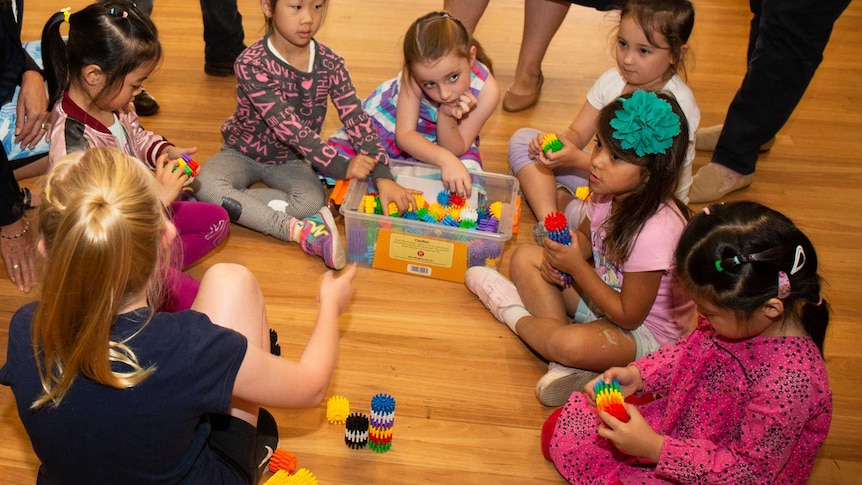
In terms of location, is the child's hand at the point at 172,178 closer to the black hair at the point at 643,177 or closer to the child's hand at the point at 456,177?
the child's hand at the point at 456,177

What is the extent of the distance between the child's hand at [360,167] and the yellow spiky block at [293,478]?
0.76 m

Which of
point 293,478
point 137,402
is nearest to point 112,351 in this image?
point 137,402

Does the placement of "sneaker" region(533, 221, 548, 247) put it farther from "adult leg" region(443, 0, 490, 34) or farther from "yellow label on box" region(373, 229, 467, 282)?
"adult leg" region(443, 0, 490, 34)

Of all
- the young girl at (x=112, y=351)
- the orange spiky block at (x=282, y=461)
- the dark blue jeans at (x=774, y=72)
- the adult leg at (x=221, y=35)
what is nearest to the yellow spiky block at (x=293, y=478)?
the orange spiky block at (x=282, y=461)

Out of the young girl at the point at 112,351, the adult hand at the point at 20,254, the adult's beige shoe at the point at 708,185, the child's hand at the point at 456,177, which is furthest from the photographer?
the adult's beige shoe at the point at 708,185

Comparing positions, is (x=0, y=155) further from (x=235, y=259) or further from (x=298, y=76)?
(x=298, y=76)

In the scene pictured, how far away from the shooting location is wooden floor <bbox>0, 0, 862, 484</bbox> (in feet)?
4.94

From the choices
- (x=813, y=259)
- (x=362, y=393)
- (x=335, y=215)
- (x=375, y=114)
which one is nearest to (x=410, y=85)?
(x=375, y=114)

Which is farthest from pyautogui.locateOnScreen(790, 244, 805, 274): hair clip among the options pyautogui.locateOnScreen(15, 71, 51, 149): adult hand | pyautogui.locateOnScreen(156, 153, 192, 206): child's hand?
pyautogui.locateOnScreen(15, 71, 51, 149): adult hand

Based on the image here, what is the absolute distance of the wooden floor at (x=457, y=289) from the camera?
4.94ft

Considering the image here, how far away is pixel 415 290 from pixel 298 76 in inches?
23.3

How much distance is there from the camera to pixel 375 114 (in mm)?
2170

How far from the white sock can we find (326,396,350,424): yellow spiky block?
1.34 ft

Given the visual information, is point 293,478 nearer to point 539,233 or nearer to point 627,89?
point 539,233
